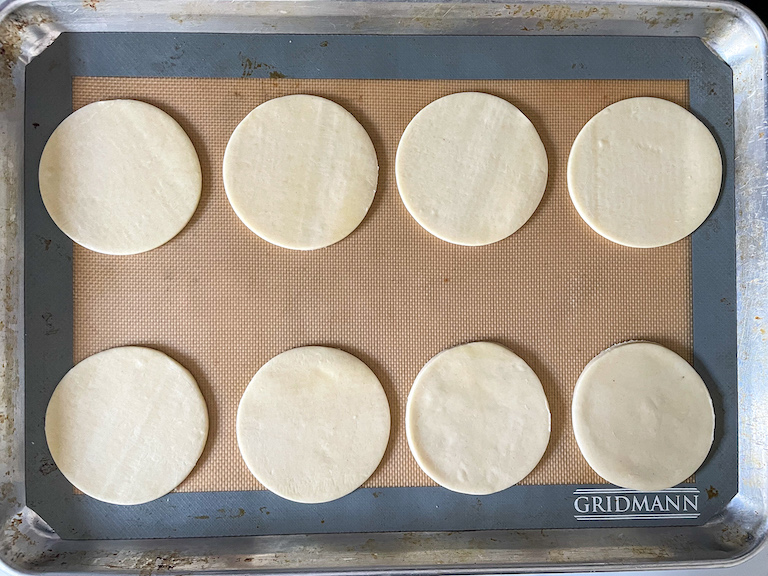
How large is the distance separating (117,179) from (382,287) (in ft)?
1.96

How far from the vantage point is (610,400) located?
3.50ft

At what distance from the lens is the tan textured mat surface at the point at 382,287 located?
1.07 m

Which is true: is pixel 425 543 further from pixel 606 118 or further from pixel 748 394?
pixel 606 118

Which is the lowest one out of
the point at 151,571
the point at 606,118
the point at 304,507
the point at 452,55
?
the point at 151,571

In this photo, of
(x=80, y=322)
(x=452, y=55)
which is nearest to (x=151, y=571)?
(x=80, y=322)

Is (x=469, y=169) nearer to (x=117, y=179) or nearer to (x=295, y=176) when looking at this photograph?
(x=295, y=176)

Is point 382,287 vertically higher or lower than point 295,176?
lower

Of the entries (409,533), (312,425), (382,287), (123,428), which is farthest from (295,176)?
(409,533)

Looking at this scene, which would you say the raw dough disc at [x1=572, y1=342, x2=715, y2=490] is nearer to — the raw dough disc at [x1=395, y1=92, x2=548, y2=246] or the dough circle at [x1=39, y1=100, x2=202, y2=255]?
the raw dough disc at [x1=395, y1=92, x2=548, y2=246]

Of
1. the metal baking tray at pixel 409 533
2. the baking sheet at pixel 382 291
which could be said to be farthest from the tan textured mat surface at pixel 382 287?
the metal baking tray at pixel 409 533

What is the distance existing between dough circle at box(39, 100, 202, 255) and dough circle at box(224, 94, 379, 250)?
119mm

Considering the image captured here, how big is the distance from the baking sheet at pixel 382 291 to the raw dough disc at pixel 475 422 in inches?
1.6

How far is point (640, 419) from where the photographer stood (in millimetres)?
1061

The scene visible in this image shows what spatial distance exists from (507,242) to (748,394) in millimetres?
618
